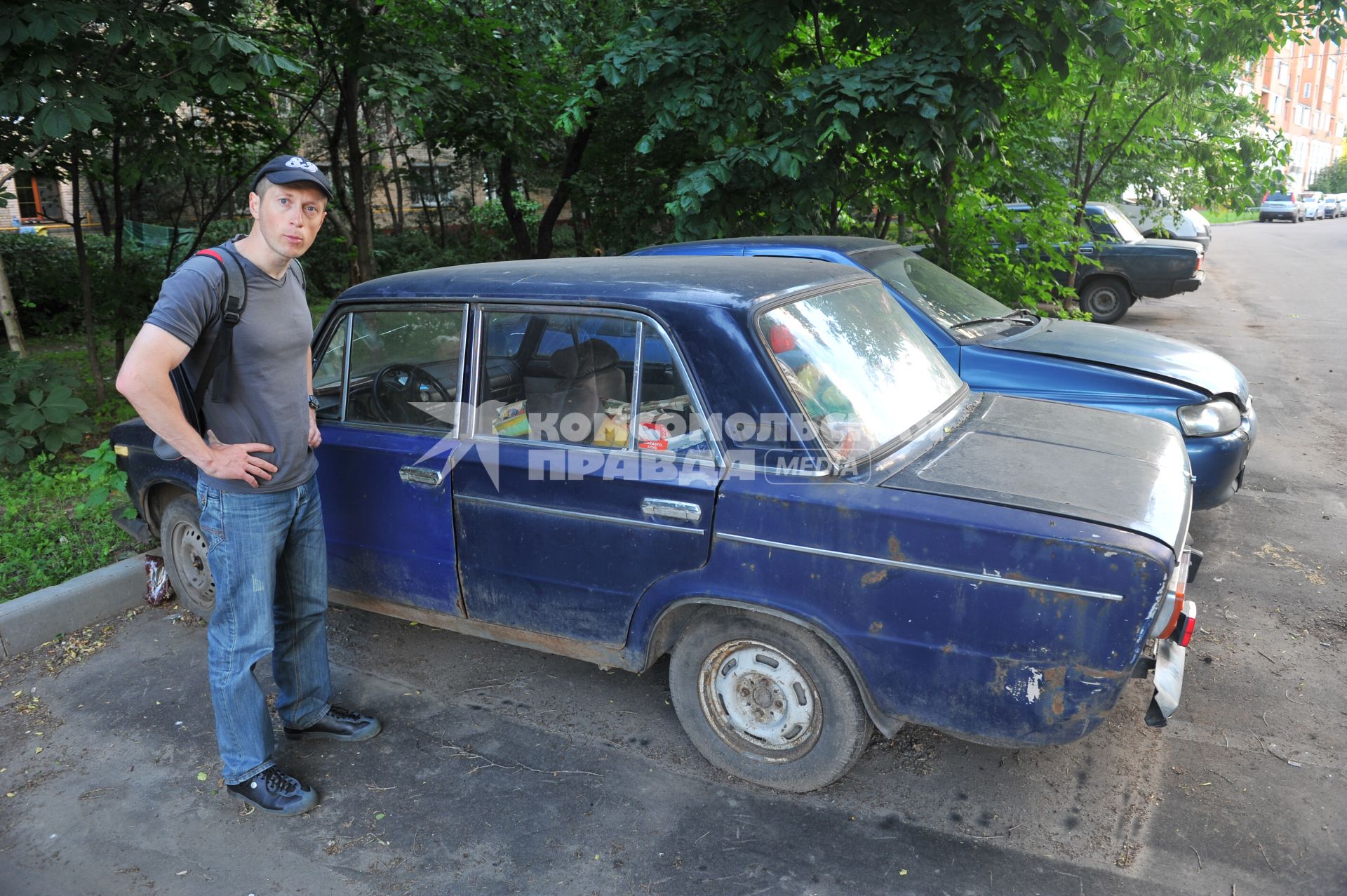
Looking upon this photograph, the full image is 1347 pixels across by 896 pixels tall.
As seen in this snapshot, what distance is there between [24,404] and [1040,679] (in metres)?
6.89

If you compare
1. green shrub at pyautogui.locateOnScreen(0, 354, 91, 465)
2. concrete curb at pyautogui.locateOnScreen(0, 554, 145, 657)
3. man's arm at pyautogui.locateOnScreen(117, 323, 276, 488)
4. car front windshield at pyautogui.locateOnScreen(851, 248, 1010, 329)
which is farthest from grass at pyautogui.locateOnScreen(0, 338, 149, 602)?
car front windshield at pyautogui.locateOnScreen(851, 248, 1010, 329)

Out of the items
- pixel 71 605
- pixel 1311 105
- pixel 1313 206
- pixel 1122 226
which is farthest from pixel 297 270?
pixel 1311 105

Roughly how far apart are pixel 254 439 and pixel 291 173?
87 centimetres

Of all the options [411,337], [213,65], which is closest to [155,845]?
[411,337]

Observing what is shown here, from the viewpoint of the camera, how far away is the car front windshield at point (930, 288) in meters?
5.42

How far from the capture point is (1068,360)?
5094 millimetres

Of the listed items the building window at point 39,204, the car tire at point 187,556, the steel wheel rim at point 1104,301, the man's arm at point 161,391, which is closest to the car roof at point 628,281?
the man's arm at point 161,391

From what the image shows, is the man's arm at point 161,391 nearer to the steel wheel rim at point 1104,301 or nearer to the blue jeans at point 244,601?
the blue jeans at point 244,601

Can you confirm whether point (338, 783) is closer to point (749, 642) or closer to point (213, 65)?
point (749, 642)

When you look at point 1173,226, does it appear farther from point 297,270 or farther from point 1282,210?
point 1282,210

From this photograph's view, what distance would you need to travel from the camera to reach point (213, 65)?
5.61 metres

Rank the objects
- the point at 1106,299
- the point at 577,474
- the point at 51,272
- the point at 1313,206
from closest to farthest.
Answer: the point at 577,474, the point at 51,272, the point at 1106,299, the point at 1313,206

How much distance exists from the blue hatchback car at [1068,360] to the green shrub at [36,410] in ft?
14.0

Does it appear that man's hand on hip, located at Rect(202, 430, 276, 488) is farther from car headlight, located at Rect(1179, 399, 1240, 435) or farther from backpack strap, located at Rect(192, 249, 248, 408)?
car headlight, located at Rect(1179, 399, 1240, 435)
